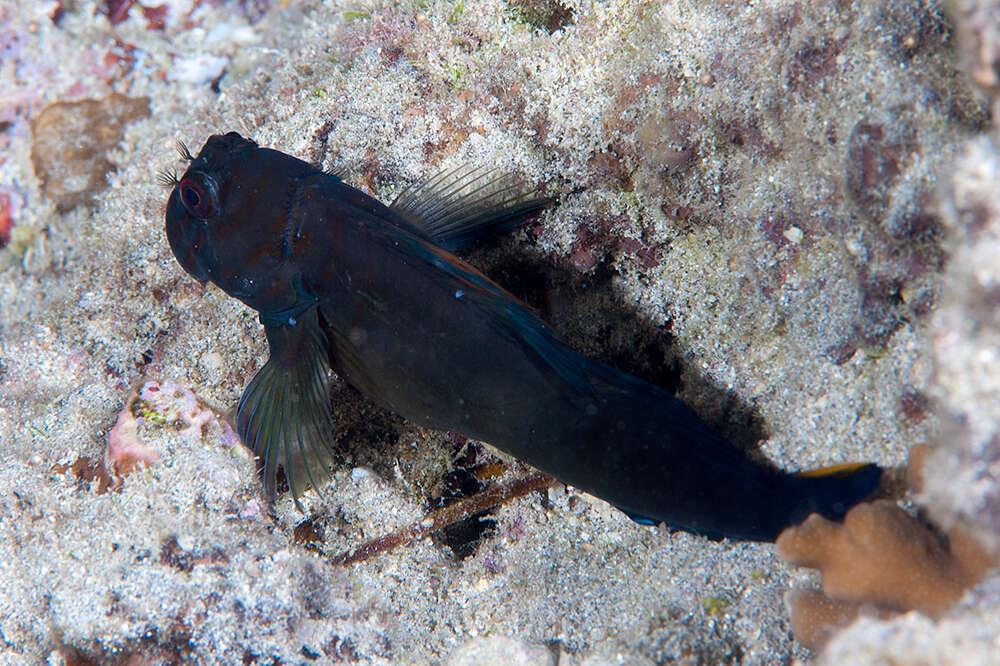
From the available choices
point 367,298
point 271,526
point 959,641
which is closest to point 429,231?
point 367,298

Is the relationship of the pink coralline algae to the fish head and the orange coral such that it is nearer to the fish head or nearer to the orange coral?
the fish head

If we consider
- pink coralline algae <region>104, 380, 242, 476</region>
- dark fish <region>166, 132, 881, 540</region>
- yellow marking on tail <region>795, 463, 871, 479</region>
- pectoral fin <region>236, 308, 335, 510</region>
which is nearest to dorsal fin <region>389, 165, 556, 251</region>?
dark fish <region>166, 132, 881, 540</region>

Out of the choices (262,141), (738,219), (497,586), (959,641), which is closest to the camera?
(959,641)

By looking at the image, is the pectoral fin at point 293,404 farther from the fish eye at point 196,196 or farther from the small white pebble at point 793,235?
the small white pebble at point 793,235

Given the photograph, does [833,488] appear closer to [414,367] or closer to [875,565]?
[875,565]

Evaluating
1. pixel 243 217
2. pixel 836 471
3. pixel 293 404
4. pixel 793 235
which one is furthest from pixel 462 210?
pixel 836 471

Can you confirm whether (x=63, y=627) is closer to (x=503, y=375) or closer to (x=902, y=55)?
(x=503, y=375)
